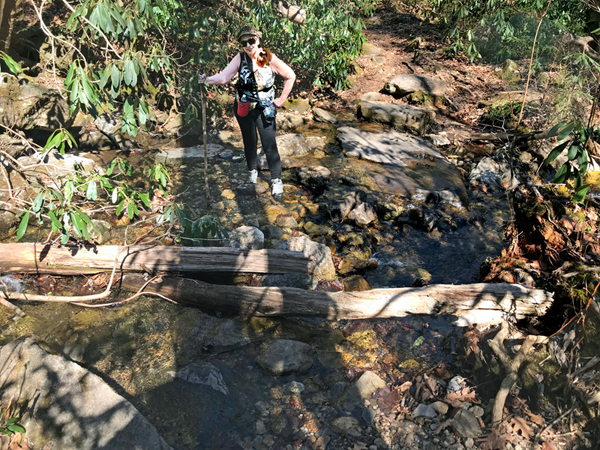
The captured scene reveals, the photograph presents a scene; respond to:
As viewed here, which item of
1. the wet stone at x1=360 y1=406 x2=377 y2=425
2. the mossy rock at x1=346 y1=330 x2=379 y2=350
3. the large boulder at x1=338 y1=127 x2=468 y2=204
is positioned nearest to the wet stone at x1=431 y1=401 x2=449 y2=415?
the wet stone at x1=360 y1=406 x2=377 y2=425

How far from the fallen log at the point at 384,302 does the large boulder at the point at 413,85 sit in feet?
22.8

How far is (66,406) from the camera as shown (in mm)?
2270

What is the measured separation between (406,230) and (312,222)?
1.16 metres

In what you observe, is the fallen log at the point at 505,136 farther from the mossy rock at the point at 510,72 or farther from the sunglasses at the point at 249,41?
the sunglasses at the point at 249,41

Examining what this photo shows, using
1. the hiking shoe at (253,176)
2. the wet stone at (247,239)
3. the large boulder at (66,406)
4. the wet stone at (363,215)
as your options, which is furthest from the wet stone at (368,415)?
the hiking shoe at (253,176)

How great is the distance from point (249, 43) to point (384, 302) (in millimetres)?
2912

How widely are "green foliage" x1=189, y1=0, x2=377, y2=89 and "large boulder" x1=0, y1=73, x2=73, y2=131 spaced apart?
2210 millimetres

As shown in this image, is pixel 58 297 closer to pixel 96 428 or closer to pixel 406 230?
pixel 96 428

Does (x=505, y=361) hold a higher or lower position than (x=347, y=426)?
higher

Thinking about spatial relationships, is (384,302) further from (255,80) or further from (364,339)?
(255,80)

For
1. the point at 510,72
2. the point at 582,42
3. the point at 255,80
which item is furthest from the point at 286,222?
the point at 510,72

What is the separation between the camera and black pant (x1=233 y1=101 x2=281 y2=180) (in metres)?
4.64

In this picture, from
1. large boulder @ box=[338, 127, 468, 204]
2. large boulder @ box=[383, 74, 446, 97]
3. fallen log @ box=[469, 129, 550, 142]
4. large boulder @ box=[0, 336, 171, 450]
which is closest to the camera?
large boulder @ box=[0, 336, 171, 450]

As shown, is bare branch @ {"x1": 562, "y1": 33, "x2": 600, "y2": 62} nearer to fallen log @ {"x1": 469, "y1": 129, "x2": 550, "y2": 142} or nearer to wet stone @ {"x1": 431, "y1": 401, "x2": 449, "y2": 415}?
fallen log @ {"x1": 469, "y1": 129, "x2": 550, "y2": 142}
